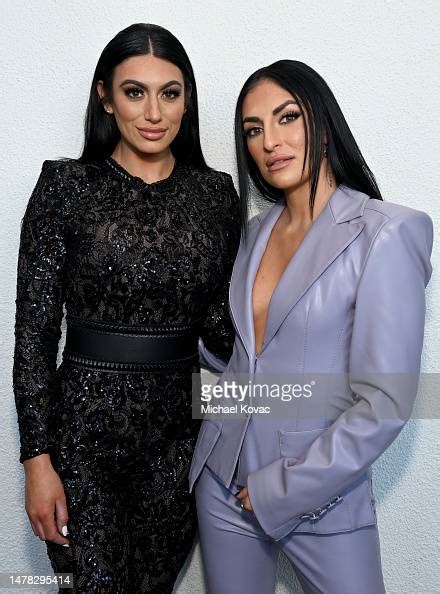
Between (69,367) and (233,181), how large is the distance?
0.79m

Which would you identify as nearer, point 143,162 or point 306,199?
point 306,199

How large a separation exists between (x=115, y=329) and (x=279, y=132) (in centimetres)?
67

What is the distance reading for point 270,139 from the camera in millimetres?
1701

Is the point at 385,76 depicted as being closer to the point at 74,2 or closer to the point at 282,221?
the point at 282,221

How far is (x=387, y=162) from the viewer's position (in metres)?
2.06

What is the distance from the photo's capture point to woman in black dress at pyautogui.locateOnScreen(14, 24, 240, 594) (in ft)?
5.80

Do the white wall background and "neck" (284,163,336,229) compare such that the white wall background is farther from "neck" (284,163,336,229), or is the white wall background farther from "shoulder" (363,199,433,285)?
"shoulder" (363,199,433,285)

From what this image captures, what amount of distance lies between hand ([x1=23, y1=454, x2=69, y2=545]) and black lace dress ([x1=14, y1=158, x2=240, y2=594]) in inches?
1.0

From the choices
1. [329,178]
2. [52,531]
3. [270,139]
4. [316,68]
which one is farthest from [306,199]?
[52,531]

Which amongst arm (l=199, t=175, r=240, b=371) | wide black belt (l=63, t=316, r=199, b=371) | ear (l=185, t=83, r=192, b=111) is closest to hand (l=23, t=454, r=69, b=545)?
wide black belt (l=63, t=316, r=199, b=371)

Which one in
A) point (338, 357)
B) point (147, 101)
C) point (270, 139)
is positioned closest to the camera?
point (338, 357)

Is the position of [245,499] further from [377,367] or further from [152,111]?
[152,111]

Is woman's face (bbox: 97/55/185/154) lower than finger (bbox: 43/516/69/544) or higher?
higher

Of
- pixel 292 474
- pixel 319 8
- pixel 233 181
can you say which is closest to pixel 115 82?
pixel 233 181
